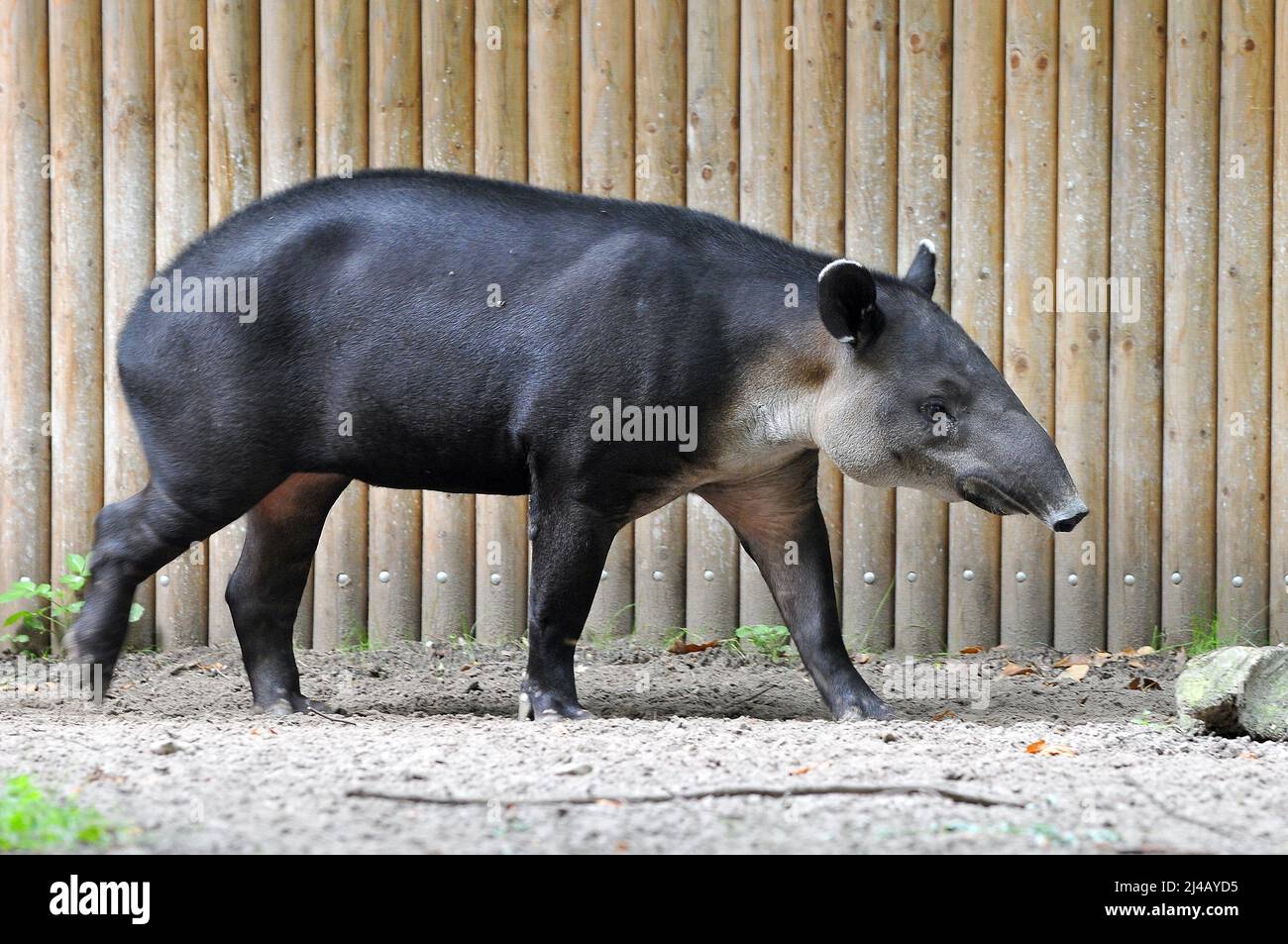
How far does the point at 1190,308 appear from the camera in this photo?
7.66 m

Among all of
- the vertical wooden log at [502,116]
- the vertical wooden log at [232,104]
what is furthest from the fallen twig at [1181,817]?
the vertical wooden log at [232,104]

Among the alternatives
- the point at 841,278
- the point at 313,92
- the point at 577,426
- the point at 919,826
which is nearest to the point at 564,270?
the point at 577,426

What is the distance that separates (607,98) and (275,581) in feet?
9.63

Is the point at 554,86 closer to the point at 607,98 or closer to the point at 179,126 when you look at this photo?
the point at 607,98

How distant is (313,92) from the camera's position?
783 cm

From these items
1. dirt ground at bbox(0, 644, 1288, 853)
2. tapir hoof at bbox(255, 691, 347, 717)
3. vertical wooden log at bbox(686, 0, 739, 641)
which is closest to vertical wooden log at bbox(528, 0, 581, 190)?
vertical wooden log at bbox(686, 0, 739, 641)

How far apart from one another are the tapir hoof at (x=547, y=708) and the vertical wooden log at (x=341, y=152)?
2.16m

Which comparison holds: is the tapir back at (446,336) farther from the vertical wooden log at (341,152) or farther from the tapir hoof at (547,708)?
the vertical wooden log at (341,152)

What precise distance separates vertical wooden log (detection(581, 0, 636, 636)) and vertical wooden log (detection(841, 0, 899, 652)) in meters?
1.10

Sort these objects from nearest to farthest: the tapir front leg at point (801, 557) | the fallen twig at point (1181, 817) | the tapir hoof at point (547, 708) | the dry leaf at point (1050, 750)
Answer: the fallen twig at point (1181, 817) → the dry leaf at point (1050, 750) → the tapir hoof at point (547, 708) → the tapir front leg at point (801, 557)

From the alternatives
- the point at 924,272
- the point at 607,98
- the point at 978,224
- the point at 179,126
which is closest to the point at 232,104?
the point at 179,126

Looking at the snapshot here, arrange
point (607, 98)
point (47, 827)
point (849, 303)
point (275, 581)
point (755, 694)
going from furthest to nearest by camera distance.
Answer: point (607, 98), point (755, 694), point (275, 581), point (849, 303), point (47, 827)

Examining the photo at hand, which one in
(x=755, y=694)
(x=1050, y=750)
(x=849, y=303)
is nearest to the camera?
(x=1050, y=750)

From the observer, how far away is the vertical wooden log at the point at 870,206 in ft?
25.3
